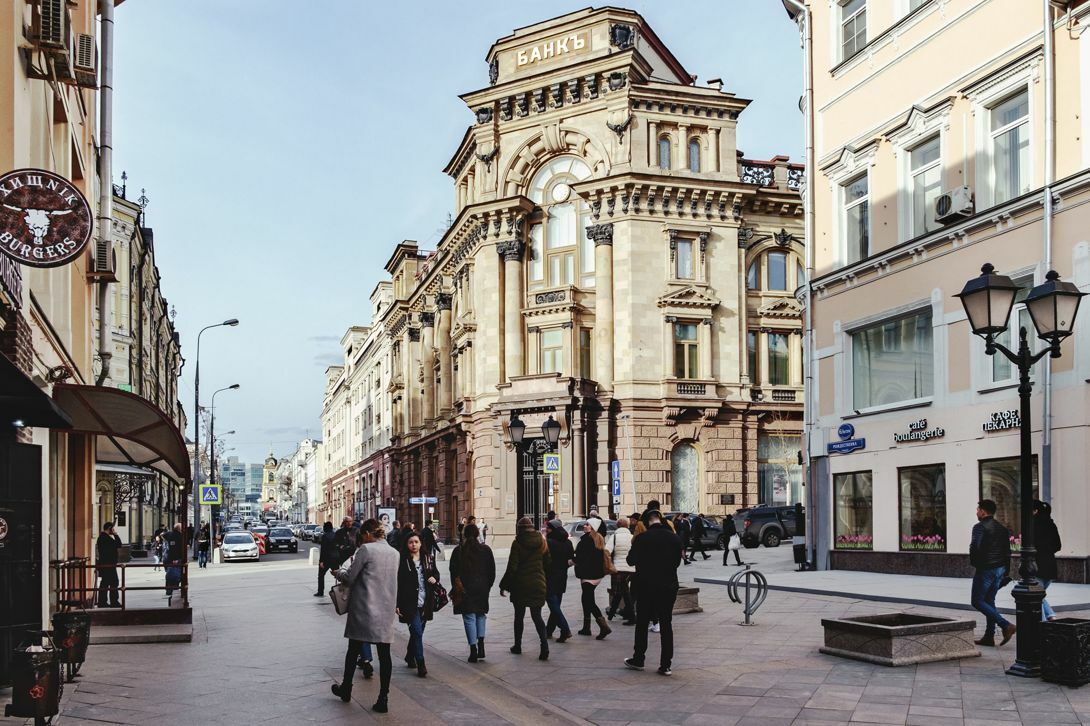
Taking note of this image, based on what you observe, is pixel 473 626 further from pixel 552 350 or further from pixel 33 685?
pixel 552 350

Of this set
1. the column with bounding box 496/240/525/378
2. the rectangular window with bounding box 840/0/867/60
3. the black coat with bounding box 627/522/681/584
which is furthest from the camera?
the column with bounding box 496/240/525/378

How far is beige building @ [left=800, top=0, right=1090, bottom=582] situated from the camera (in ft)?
65.3

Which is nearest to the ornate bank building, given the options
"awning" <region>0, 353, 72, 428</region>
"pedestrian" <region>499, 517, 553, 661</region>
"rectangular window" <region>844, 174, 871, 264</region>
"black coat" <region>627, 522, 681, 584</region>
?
"rectangular window" <region>844, 174, 871, 264</region>

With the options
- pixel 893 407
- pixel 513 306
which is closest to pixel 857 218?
pixel 893 407

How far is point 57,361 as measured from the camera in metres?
15.2

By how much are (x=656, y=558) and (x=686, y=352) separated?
35.7 meters

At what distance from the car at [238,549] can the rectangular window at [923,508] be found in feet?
105

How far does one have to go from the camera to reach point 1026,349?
1162 cm

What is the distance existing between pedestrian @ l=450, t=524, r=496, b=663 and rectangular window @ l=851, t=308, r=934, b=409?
44.9 ft

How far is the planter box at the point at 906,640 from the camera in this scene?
12.0 m

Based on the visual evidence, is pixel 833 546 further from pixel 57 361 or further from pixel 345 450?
pixel 345 450

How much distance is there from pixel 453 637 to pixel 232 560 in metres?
35.8

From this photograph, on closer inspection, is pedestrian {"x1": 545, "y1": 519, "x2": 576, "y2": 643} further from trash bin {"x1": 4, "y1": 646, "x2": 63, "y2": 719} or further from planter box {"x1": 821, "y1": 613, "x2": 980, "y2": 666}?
trash bin {"x1": 4, "y1": 646, "x2": 63, "y2": 719}

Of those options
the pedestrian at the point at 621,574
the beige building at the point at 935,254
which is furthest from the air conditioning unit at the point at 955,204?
the pedestrian at the point at 621,574
